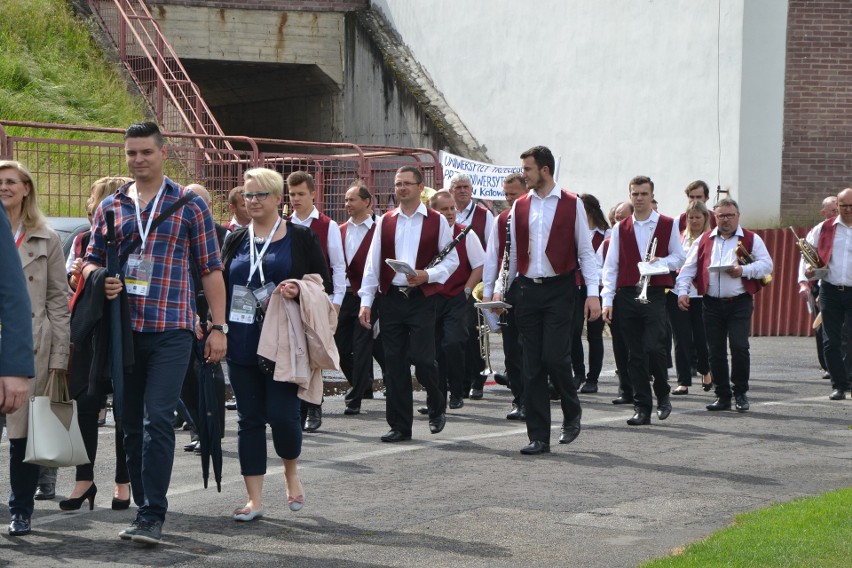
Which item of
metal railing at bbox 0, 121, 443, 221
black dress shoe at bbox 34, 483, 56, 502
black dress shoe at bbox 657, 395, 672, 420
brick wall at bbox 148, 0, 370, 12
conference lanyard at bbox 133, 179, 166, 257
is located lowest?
black dress shoe at bbox 34, 483, 56, 502

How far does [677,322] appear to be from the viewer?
14133mm

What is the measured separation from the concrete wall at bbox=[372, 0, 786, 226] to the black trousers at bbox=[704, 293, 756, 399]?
10392mm

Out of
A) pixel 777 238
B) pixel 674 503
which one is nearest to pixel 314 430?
pixel 674 503

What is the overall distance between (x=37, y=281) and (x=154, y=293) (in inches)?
33.4

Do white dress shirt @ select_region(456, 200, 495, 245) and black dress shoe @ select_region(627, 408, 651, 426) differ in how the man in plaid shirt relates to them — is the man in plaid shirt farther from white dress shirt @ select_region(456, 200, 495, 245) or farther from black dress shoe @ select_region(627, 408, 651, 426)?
white dress shirt @ select_region(456, 200, 495, 245)

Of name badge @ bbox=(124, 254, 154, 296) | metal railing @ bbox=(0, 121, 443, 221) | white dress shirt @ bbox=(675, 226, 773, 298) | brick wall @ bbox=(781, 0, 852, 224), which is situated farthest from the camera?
brick wall @ bbox=(781, 0, 852, 224)

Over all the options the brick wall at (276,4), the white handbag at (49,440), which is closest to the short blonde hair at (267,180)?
the white handbag at (49,440)

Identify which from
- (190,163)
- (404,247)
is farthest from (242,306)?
(190,163)

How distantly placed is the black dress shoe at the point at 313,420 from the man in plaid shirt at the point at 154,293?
13.1ft

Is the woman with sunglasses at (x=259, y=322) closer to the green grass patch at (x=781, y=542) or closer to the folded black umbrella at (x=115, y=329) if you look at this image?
the folded black umbrella at (x=115, y=329)

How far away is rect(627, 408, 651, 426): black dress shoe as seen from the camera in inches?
449

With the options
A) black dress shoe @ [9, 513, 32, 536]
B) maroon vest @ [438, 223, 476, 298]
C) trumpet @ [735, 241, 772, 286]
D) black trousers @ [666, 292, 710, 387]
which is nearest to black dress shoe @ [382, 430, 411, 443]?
maroon vest @ [438, 223, 476, 298]

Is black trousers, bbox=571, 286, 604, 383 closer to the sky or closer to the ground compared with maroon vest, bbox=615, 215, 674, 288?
closer to the ground

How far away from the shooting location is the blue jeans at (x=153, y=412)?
675 centimetres
